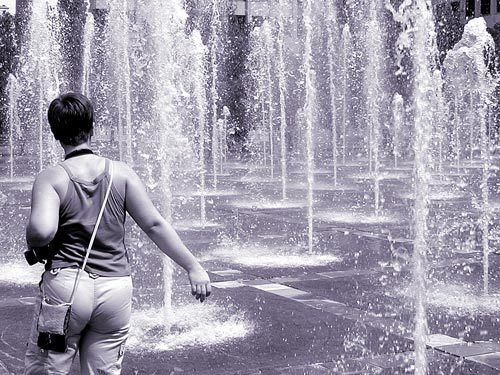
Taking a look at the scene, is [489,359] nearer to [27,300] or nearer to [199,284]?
[199,284]

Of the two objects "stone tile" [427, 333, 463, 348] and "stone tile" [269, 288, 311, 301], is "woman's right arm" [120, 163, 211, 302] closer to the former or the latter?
"stone tile" [427, 333, 463, 348]

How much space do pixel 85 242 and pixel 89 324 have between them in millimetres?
282

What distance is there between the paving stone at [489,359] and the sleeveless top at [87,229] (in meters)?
2.71

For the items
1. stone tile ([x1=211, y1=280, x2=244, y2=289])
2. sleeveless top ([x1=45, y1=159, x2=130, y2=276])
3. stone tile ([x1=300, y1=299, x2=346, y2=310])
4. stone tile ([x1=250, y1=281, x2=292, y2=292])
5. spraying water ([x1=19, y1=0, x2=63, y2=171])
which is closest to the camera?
sleeveless top ([x1=45, y1=159, x2=130, y2=276])

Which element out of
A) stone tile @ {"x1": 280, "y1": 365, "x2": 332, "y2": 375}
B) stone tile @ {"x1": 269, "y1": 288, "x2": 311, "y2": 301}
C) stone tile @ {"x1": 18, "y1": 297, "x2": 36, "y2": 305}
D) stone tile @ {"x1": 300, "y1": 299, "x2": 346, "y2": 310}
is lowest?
stone tile @ {"x1": 280, "y1": 365, "x2": 332, "y2": 375}

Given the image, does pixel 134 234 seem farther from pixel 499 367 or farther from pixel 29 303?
pixel 499 367

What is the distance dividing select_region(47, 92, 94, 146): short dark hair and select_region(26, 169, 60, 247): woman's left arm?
0.53ft

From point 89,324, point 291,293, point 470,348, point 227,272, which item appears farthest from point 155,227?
point 227,272

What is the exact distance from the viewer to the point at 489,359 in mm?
4961

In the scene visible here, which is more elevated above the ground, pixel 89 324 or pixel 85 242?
pixel 85 242

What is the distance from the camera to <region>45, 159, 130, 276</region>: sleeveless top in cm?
290

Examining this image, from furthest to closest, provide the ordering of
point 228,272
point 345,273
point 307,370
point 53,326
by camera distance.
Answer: point 228,272 → point 345,273 → point 307,370 → point 53,326

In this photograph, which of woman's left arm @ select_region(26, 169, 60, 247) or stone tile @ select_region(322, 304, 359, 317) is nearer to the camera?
woman's left arm @ select_region(26, 169, 60, 247)

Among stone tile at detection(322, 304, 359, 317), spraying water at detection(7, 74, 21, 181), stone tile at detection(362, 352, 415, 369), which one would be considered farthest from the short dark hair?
spraying water at detection(7, 74, 21, 181)
